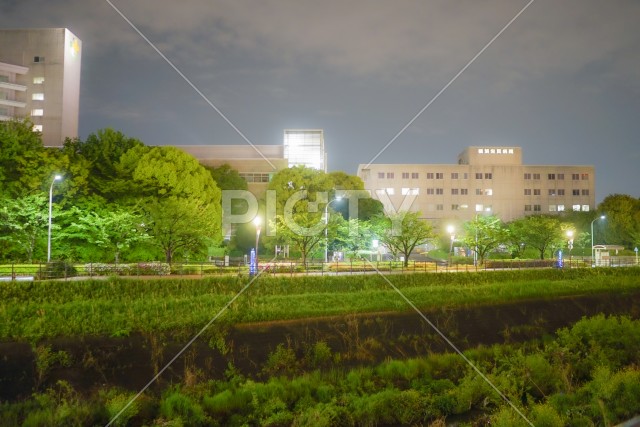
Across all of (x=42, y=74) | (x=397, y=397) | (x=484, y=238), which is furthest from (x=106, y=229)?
(x=42, y=74)

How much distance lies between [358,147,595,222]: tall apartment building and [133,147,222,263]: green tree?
60851 mm

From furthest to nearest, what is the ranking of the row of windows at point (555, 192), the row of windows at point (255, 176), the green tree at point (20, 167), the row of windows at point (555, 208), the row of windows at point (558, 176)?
the row of windows at point (558, 176), the row of windows at point (555, 192), the row of windows at point (555, 208), the row of windows at point (255, 176), the green tree at point (20, 167)

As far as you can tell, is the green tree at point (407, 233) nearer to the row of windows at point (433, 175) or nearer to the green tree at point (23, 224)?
the green tree at point (23, 224)

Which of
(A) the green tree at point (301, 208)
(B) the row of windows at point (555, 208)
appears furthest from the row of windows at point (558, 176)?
(A) the green tree at point (301, 208)

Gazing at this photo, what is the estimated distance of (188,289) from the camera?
29297mm

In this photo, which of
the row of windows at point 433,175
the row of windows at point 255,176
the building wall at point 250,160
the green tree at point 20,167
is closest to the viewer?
the green tree at point 20,167

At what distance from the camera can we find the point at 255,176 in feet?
262

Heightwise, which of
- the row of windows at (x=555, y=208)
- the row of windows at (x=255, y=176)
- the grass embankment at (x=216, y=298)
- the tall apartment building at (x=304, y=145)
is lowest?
the grass embankment at (x=216, y=298)

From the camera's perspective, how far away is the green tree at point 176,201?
1586 inches

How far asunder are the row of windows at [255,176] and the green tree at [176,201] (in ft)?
87.9

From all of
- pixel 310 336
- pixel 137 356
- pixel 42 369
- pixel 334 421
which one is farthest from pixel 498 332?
pixel 42 369

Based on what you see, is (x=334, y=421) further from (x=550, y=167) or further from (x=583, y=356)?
(x=550, y=167)

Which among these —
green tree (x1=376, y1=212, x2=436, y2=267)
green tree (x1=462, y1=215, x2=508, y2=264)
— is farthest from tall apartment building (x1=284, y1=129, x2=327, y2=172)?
green tree (x1=376, y1=212, x2=436, y2=267)

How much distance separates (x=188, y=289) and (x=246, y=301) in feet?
11.9
